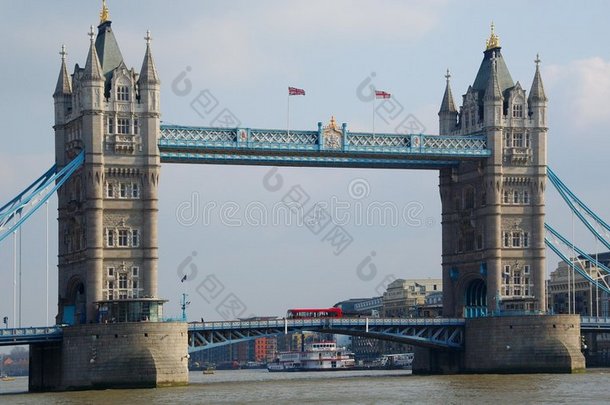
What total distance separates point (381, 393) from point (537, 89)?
48811 mm

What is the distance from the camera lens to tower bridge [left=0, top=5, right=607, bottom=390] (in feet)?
405

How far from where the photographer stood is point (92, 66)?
128 metres

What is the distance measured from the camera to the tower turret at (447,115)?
509 feet

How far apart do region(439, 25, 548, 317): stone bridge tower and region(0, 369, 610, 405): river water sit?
49.9ft

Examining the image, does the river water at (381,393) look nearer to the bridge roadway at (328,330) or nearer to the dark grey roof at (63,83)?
the bridge roadway at (328,330)

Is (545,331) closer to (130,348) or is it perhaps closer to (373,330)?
(373,330)

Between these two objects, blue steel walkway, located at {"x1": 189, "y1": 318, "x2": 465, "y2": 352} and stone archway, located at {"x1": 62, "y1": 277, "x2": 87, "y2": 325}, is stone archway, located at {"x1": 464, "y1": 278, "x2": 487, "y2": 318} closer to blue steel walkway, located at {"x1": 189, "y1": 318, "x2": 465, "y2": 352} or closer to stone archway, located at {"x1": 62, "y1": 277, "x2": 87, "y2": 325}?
blue steel walkway, located at {"x1": 189, "y1": 318, "x2": 465, "y2": 352}

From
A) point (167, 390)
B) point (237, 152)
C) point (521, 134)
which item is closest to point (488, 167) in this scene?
point (521, 134)

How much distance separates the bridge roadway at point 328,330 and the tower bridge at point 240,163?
0.61ft

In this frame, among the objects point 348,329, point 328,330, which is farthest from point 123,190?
point 348,329

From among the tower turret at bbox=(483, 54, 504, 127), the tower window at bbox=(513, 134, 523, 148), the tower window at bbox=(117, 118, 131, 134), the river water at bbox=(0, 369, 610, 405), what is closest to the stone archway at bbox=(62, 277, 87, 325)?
the river water at bbox=(0, 369, 610, 405)

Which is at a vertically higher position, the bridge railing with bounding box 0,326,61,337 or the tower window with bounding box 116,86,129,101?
the tower window with bounding box 116,86,129,101

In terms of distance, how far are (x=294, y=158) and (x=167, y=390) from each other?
3150 cm

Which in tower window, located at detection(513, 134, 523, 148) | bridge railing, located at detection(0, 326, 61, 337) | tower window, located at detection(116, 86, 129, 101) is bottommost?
bridge railing, located at detection(0, 326, 61, 337)
